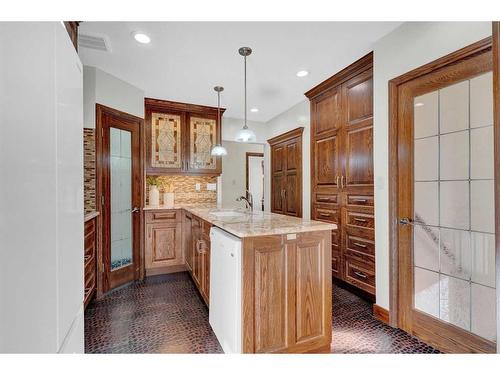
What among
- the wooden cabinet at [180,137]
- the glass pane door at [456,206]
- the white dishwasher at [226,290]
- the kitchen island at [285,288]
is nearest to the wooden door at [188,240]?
the wooden cabinet at [180,137]

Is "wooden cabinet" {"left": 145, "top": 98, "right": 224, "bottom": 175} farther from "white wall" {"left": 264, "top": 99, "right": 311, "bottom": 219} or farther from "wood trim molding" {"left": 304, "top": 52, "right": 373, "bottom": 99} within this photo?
"wood trim molding" {"left": 304, "top": 52, "right": 373, "bottom": 99}

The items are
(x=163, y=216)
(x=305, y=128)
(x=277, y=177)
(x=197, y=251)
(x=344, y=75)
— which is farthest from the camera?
(x=277, y=177)

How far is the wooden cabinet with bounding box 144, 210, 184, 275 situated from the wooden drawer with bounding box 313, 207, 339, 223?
196 cm

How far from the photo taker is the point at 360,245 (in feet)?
8.43

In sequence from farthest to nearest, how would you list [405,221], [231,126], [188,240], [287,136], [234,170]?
1. [234,170]
2. [231,126]
3. [287,136]
4. [188,240]
5. [405,221]

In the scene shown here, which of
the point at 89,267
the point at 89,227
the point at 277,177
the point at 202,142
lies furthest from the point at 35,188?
the point at 277,177

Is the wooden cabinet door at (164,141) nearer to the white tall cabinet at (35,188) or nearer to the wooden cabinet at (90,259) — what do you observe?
the wooden cabinet at (90,259)

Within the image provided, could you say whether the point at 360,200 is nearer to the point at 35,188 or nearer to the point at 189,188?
the point at 35,188

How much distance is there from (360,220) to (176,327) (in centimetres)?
210

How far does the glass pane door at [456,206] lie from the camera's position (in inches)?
59.0

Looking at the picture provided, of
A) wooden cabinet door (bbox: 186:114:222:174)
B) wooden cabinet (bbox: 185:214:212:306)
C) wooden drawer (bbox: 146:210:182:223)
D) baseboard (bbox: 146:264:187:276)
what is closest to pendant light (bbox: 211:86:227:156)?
wooden cabinet door (bbox: 186:114:222:174)
